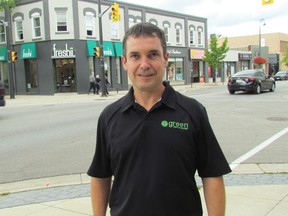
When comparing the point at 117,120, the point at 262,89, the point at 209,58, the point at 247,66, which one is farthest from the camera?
the point at 247,66

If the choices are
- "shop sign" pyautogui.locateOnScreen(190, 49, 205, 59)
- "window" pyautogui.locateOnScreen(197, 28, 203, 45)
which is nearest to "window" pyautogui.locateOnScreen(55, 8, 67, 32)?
"shop sign" pyautogui.locateOnScreen(190, 49, 205, 59)

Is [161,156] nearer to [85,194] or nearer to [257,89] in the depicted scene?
[85,194]

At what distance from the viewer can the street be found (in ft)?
22.6

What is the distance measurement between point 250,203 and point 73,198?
227 centimetres

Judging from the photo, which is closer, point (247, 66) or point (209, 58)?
point (209, 58)

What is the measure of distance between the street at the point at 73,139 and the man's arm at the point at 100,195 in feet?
14.1

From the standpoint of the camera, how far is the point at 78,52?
29969 millimetres

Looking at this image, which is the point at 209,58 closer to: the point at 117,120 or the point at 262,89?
the point at 262,89

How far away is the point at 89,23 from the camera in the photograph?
3092 centimetres

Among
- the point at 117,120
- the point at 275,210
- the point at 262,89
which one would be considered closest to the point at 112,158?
the point at 117,120

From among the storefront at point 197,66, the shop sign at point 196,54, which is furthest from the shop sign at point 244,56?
the shop sign at point 196,54

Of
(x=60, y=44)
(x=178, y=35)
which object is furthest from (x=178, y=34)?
(x=60, y=44)

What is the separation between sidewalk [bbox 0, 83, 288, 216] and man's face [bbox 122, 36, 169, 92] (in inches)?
104

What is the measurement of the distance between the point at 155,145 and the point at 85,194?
11.2 feet
